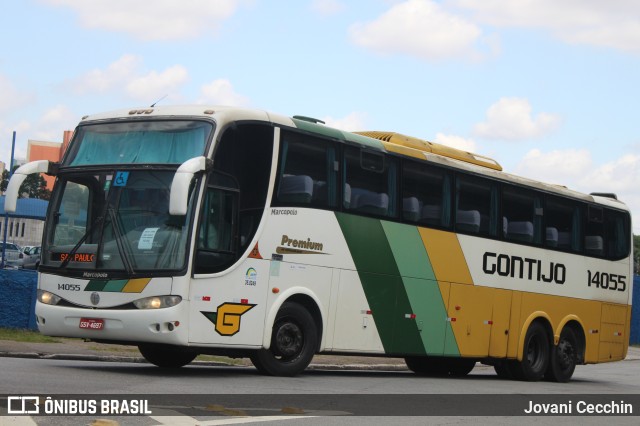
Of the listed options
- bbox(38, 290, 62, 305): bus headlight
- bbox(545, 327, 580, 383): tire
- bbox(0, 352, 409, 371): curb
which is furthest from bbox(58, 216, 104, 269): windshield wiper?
bbox(545, 327, 580, 383): tire

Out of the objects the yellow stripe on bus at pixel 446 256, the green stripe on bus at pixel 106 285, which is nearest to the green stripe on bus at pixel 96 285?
the green stripe on bus at pixel 106 285

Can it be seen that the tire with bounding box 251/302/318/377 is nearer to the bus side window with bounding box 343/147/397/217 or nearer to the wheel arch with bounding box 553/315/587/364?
the bus side window with bounding box 343/147/397/217

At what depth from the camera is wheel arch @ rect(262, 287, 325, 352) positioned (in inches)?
602

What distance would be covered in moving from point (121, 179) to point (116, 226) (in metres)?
0.67

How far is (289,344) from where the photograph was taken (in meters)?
15.8

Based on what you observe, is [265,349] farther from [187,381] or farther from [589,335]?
[589,335]

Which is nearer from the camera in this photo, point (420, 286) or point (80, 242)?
point (80, 242)

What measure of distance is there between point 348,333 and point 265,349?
6.50ft

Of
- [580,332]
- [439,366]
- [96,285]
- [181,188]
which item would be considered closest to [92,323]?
[96,285]

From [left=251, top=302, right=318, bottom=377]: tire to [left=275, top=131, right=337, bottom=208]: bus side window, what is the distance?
1.56m

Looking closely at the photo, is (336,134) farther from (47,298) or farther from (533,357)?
(533,357)

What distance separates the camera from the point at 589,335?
74.6ft

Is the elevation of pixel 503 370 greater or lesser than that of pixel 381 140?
lesser

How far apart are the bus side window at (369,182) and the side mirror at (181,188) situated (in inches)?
147
